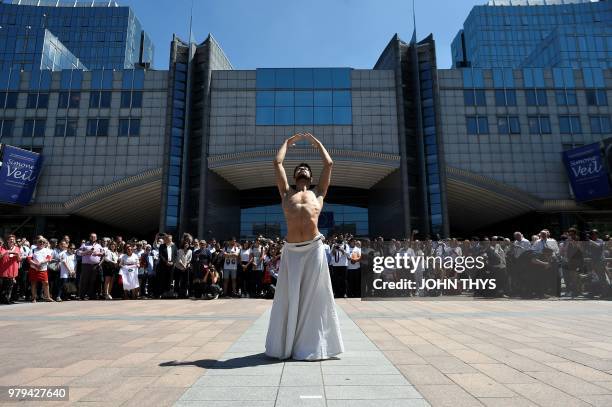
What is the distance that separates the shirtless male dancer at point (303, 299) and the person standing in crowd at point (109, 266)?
10535 millimetres

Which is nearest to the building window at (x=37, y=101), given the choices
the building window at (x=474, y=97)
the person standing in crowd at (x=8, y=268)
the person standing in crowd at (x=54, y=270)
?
the person standing in crowd at (x=54, y=270)

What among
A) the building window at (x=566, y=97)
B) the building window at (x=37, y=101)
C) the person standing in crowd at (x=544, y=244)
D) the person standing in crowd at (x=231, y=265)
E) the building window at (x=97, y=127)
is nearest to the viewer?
the person standing in crowd at (x=544, y=244)

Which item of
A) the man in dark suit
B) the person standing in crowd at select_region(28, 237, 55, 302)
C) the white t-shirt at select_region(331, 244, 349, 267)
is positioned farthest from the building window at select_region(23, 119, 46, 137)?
the white t-shirt at select_region(331, 244, 349, 267)

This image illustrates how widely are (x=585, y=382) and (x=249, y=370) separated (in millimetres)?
2998

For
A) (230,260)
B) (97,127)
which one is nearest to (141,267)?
(230,260)

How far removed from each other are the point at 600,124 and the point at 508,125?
345 inches

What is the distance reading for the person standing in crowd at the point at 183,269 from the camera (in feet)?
43.0

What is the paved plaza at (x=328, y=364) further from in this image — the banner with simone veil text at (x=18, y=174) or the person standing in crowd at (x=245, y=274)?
the banner with simone veil text at (x=18, y=174)

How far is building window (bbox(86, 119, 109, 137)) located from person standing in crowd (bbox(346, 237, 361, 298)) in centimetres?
3309

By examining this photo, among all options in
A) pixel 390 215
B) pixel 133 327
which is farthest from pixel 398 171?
pixel 133 327

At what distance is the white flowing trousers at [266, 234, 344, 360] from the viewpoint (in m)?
4.21

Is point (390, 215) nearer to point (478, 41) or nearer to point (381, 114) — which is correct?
point (381, 114)

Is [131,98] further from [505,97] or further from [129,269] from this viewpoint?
[505,97]

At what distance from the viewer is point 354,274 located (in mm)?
13742
